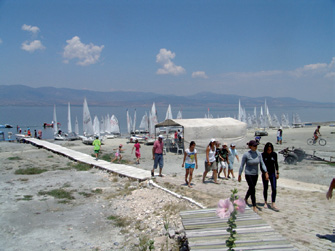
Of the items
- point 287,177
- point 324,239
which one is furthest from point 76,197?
point 287,177

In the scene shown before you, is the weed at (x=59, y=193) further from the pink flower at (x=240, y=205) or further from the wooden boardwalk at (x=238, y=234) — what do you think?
the pink flower at (x=240, y=205)

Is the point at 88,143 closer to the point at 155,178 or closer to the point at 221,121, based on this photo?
the point at 221,121

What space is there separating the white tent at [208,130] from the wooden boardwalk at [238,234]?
14.8m

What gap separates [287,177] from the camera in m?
12.2

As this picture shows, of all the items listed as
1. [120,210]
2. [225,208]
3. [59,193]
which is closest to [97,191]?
[59,193]

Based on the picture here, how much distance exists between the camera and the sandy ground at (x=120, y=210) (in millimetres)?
6202

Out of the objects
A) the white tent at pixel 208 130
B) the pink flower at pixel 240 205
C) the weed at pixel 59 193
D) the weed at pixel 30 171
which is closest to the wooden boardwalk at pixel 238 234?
the pink flower at pixel 240 205

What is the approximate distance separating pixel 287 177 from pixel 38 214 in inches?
379

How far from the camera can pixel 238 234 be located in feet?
15.0

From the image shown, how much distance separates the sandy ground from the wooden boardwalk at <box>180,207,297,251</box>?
0.69 metres

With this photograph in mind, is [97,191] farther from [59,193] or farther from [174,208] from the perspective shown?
[174,208]

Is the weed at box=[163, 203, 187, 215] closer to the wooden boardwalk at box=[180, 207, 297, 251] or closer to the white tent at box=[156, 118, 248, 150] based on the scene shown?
the wooden boardwalk at box=[180, 207, 297, 251]

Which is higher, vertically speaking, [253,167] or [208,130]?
[253,167]

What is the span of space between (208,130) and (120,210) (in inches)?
532
